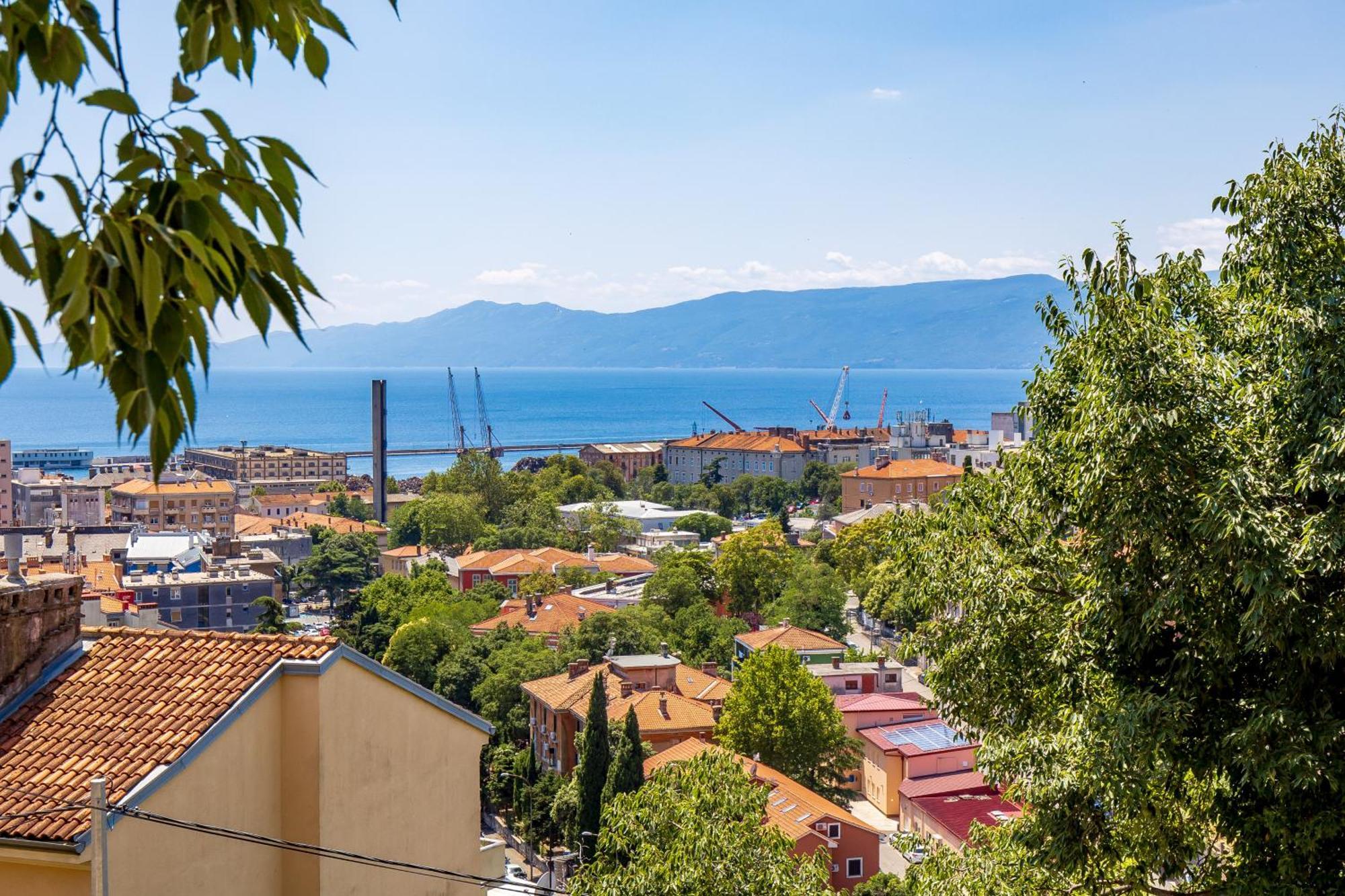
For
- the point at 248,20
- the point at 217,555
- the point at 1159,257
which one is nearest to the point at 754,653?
the point at 1159,257

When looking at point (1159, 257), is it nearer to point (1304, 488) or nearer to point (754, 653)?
point (1304, 488)

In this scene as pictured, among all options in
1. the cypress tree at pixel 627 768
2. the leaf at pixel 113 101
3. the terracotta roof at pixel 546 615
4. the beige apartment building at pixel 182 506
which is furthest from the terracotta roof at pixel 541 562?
the leaf at pixel 113 101

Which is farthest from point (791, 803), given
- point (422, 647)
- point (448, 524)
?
point (448, 524)

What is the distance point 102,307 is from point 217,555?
150ft

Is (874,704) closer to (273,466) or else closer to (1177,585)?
(1177,585)

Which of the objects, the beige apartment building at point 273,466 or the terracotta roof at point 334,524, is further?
the beige apartment building at point 273,466

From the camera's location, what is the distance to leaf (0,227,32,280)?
1293mm

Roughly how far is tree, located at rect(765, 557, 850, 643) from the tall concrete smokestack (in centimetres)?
3056

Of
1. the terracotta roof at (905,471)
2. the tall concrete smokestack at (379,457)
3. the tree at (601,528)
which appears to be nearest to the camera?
the tree at (601,528)

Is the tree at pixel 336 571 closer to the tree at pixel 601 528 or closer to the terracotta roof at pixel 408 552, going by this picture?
the terracotta roof at pixel 408 552

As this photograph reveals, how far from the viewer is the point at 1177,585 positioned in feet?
15.9

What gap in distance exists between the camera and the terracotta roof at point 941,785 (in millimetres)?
21516

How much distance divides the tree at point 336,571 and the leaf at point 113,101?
145 feet

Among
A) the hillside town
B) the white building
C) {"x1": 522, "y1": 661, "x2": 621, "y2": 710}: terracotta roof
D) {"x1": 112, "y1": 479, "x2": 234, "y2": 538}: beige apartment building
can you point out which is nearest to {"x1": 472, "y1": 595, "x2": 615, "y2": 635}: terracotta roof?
the hillside town
